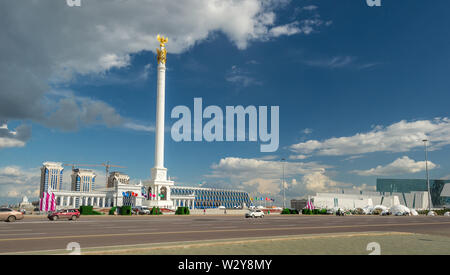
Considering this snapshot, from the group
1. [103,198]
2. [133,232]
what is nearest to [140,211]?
[133,232]

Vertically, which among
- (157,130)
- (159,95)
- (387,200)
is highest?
(159,95)

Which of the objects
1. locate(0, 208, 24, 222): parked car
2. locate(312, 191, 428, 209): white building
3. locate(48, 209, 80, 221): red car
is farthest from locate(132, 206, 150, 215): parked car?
locate(312, 191, 428, 209): white building

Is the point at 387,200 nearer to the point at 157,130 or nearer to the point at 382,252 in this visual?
the point at 157,130

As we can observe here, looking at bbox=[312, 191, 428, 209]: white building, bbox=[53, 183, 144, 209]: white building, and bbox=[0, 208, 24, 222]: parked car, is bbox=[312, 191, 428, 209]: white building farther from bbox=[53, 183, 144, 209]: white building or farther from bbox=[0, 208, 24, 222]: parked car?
bbox=[0, 208, 24, 222]: parked car

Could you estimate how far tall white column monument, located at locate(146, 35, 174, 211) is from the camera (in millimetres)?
87000

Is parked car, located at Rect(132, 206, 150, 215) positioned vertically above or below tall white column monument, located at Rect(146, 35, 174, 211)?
below

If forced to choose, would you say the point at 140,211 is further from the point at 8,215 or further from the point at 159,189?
the point at 8,215
